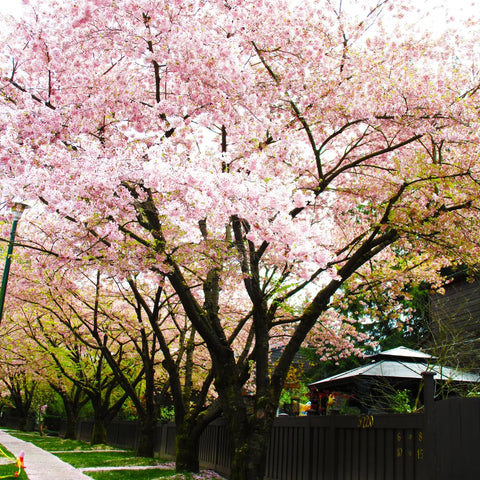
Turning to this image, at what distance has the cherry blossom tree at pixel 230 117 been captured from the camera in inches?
258

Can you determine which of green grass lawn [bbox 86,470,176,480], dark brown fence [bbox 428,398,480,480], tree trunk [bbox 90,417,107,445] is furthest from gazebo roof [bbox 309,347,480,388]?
tree trunk [bbox 90,417,107,445]

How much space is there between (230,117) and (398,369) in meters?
5.83

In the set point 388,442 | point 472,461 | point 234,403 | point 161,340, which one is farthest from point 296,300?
point 472,461

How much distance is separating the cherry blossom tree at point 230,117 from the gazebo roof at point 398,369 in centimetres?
246

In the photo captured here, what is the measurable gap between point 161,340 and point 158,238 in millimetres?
4587

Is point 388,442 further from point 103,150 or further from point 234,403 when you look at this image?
point 103,150

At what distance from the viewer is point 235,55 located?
6.78 metres

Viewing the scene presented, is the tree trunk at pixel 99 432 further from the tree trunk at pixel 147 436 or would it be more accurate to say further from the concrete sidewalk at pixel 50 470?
the concrete sidewalk at pixel 50 470

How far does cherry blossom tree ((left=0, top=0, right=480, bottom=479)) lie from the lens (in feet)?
21.5

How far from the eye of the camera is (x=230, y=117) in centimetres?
737

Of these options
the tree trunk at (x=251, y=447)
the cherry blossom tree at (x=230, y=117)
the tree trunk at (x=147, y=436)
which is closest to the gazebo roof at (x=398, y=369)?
the cherry blossom tree at (x=230, y=117)

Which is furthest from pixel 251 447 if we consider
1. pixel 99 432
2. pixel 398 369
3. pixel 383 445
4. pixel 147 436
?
pixel 99 432

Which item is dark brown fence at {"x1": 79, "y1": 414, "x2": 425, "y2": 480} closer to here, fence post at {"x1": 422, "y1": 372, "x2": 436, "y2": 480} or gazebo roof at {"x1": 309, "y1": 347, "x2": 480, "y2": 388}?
fence post at {"x1": 422, "y1": 372, "x2": 436, "y2": 480}

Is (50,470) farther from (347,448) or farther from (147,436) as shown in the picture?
(347,448)
